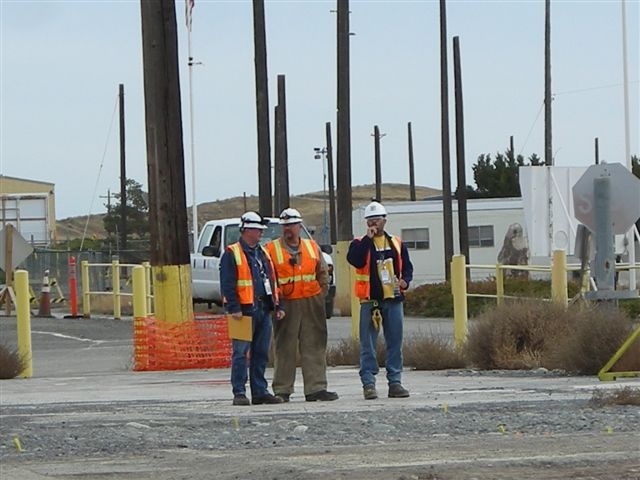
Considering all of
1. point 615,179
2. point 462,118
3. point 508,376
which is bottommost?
point 508,376

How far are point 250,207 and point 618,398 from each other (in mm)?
149129

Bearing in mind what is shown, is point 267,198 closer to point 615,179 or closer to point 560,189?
point 560,189

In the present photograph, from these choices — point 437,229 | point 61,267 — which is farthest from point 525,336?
point 437,229

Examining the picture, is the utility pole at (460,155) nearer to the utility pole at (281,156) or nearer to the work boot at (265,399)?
the utility pole at (281,156)

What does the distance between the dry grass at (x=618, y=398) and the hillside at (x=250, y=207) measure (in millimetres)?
124528

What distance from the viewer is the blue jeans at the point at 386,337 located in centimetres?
1378

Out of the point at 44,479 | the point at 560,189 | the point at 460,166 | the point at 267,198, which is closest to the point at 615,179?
the point at 44,479

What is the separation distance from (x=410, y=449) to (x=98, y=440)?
257 cm

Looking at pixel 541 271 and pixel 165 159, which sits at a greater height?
pixel 165 159

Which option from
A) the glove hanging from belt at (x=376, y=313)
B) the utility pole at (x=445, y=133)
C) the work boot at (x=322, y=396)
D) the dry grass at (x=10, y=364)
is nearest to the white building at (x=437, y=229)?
the utility pole at (x=445, y=133)

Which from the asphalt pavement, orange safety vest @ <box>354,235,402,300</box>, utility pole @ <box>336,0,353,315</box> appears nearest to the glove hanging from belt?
orange safety vest @ <box>354,235,402,300</box>

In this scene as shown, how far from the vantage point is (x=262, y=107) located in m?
40.7

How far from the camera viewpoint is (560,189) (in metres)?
30.6

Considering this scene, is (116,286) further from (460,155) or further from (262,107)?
(460,155)
